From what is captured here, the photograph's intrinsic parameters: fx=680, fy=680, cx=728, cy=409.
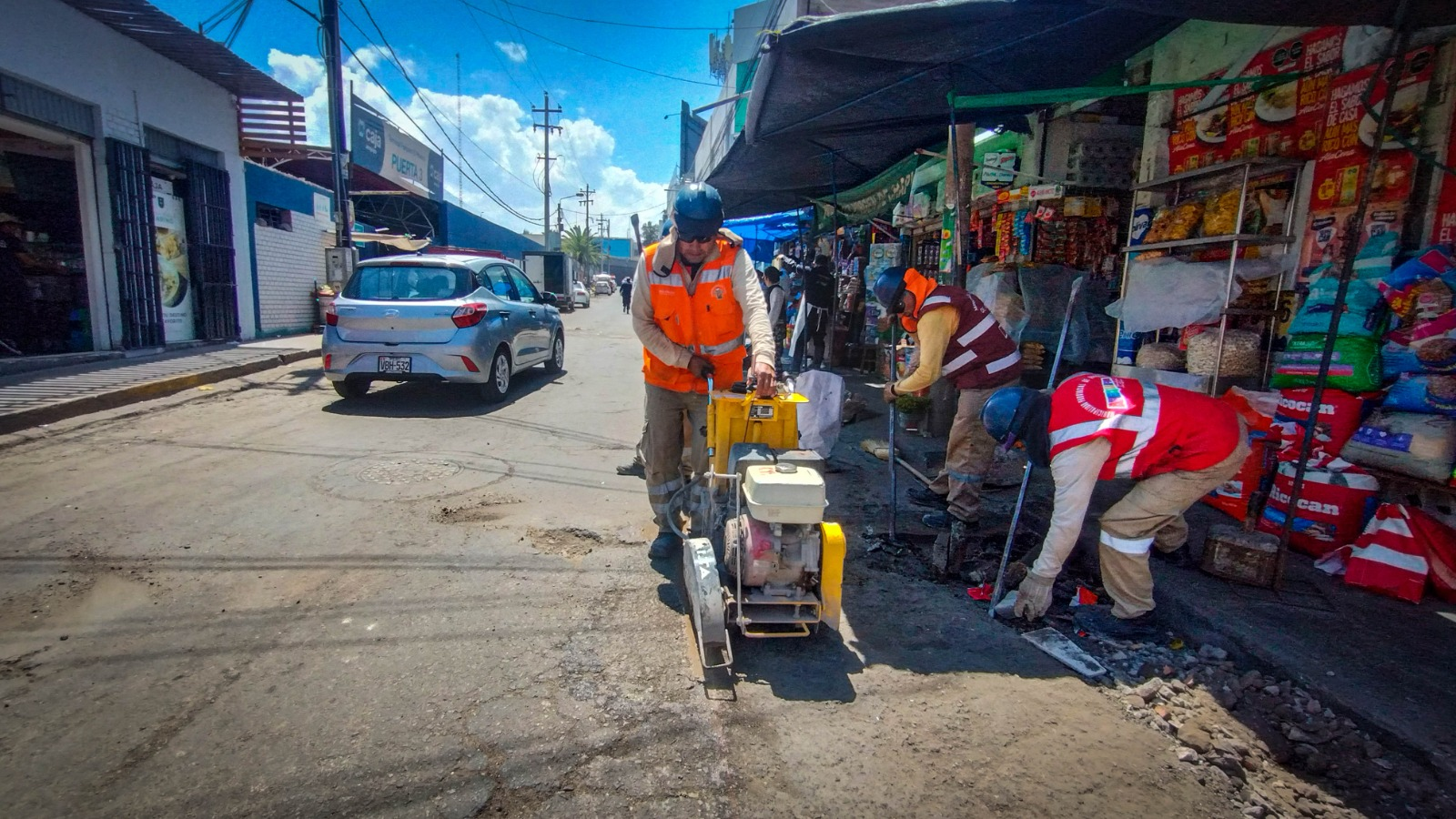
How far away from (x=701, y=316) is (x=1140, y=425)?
6.91 feet

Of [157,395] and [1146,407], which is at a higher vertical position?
[1146,407]

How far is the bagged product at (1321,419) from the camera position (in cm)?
368

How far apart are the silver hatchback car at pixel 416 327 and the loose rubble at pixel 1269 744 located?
20.4 feet

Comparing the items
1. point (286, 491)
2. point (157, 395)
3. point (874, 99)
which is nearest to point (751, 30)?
point (874, 99)

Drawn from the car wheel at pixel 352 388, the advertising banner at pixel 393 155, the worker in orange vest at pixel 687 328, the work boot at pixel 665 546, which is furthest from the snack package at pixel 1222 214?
the advertising banner at pixel 393 155

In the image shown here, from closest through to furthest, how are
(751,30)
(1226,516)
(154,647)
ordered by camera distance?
(154,647)
(1226,516)
(751,30)

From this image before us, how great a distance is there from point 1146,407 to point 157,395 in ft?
30.7

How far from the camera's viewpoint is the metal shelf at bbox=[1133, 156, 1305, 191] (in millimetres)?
4320

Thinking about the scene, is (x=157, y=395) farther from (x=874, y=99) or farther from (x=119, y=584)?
(x=874, y=99)

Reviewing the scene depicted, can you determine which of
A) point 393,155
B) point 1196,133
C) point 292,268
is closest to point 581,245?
point 393,155

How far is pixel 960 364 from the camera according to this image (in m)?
4.48

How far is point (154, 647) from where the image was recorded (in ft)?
8.75

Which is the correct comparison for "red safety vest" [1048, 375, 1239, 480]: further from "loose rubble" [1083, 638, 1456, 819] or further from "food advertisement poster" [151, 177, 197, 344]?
"food advertisement poster" [151, 177, 197, 344]

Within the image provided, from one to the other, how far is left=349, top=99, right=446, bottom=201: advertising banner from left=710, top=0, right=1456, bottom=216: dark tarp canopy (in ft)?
62.2
